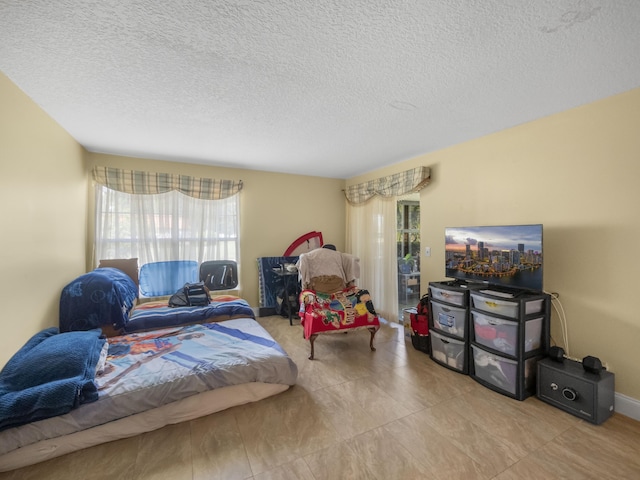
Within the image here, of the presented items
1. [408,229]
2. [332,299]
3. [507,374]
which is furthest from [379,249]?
[507,374]

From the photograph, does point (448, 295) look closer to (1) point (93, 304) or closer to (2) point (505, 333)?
(2) point (505, 333)

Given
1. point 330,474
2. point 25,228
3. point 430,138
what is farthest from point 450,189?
point 25,228

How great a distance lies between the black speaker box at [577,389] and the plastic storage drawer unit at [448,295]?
0.72 metres

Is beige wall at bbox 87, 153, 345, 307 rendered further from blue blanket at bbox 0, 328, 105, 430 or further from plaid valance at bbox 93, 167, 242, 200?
blue blanket at bbox 0, 328, 105, 430

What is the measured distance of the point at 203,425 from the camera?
6.20 ft

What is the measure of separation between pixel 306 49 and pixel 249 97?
2.36 feet

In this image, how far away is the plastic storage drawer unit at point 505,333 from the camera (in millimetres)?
2156

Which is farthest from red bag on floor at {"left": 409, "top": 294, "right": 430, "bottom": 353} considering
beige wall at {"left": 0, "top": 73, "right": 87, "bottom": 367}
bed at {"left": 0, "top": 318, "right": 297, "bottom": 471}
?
beige wall at {"left": 0, "top": 73, "right": 87, "bottom": 367}

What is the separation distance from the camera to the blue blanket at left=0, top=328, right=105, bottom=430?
60.5 inches

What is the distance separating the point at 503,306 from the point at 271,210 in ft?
11.2

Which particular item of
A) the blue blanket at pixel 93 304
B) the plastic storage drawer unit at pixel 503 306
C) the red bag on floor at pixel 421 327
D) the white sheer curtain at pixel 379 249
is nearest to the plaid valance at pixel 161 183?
the blue blanket at pixel 93 304

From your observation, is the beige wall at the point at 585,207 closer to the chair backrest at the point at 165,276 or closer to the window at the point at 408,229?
the window at the point at 408,229

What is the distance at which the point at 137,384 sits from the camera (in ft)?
6.06

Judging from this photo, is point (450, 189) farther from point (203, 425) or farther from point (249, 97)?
point (203, 425)
